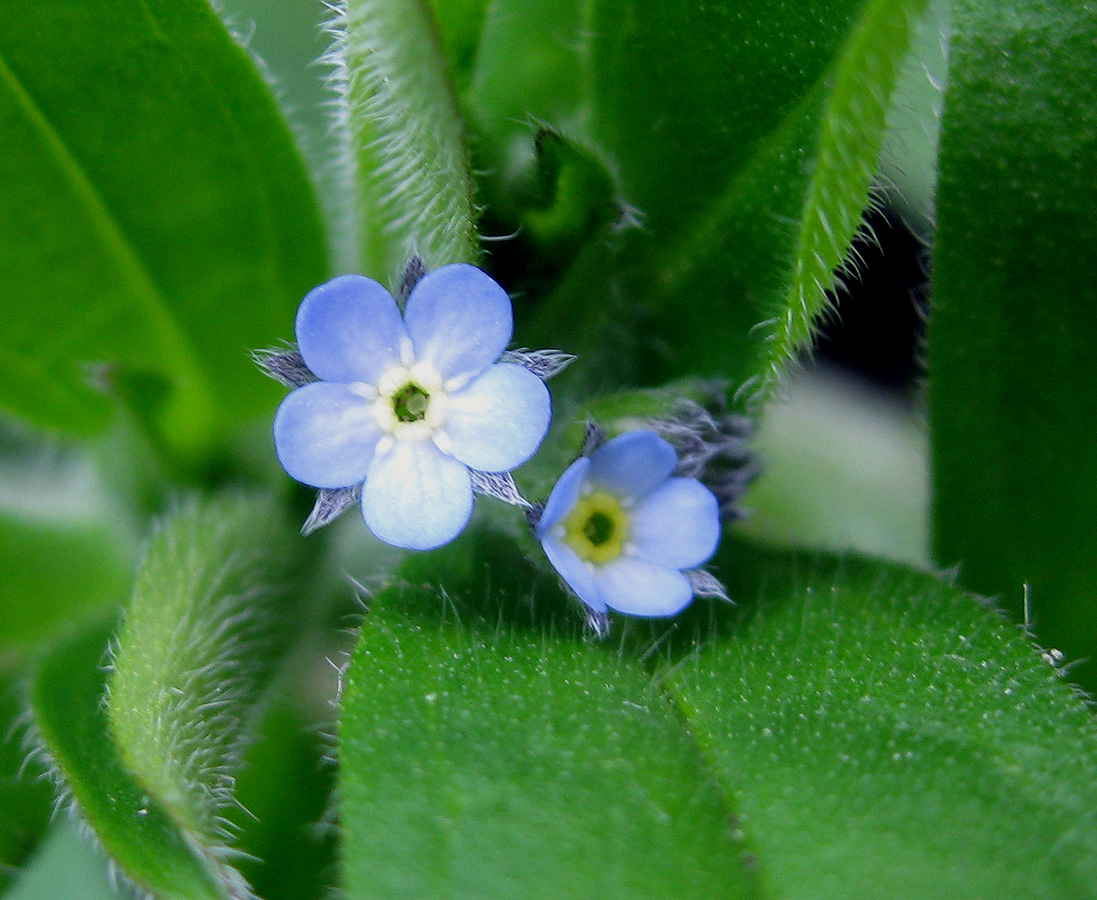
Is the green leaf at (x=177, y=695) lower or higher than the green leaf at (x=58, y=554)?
higher

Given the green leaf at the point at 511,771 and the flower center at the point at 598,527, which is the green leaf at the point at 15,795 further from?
the flower center at the point at 598,527

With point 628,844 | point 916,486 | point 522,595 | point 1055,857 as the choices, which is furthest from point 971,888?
point 916,486

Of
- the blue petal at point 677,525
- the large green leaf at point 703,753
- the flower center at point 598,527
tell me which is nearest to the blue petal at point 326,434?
the large green leaf at point 703,753

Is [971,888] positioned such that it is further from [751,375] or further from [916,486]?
[916,486]

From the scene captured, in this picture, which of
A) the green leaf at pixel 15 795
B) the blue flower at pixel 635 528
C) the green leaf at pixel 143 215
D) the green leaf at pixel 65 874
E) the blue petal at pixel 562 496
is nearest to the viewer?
the blue petal at pixel 562 496

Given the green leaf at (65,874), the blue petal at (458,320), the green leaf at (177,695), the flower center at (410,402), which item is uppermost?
the blue petal at (458,320)

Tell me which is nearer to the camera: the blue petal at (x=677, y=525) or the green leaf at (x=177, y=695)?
the green leaf at (x=177, y=695)
